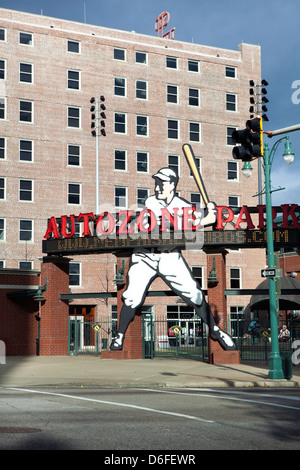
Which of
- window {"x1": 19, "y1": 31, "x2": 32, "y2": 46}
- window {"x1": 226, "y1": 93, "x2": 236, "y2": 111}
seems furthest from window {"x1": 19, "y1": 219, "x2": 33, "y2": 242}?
window {"x1": 226, "y1": 93, "x2": 236, "y2": 111}

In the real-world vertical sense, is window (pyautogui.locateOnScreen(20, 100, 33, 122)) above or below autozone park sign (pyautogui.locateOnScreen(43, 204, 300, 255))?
above

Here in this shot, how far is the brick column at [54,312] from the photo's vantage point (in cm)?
3500

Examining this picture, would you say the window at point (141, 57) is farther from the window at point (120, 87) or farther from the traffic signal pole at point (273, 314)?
the traffic signal pole at point (273, 314)

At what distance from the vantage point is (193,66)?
209 feet

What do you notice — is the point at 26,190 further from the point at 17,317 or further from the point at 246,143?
the point at 246,143

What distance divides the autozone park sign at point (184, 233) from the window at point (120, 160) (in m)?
25.1

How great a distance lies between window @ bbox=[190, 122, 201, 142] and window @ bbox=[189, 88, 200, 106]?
2040mm

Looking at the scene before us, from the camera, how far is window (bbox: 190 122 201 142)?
62.3 m

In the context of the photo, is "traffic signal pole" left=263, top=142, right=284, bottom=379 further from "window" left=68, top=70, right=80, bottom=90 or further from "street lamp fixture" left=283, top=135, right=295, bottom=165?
"window" left=68, top=70, right=80, bottom=90

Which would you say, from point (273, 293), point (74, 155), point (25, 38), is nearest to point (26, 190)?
point (74, 155)

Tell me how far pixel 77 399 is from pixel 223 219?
17.5 meters

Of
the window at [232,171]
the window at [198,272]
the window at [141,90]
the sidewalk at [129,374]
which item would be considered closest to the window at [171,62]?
the window at [141,90]

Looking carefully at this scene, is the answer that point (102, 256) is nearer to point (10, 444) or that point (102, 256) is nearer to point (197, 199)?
point (197, 199)

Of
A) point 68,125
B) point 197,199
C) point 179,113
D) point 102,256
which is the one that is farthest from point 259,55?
point 102,256
